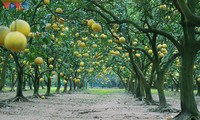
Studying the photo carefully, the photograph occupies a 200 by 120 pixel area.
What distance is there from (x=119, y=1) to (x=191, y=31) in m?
3.37

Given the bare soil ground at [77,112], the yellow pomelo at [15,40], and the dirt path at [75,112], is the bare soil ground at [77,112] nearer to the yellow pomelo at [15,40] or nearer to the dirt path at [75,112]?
the dirt path at [75,112]

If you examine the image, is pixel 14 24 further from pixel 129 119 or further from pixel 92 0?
pixel 129 119

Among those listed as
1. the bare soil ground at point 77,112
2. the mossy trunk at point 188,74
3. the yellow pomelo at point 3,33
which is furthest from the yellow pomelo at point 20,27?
the bare soil ground at point 77,112

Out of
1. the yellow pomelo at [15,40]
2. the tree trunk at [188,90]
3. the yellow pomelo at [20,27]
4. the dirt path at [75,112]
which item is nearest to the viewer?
the yellow pomelo at [15,40]

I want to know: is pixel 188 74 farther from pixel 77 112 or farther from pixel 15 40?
pixel 15 40

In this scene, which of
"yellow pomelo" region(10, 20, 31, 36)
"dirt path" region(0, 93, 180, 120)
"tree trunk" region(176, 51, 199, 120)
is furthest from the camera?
"dirt path" region(0, 93, 180, 120)

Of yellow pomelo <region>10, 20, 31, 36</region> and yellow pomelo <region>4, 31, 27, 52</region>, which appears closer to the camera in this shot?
yellow pomelo <region>4, 31, 27, 52</region>

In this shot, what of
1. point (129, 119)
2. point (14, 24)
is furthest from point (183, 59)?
point (14, 24)

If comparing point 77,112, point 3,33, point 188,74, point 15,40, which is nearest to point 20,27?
point 3,33

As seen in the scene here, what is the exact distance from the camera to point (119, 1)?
34.8 feet

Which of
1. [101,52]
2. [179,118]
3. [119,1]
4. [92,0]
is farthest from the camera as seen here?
[101,52]

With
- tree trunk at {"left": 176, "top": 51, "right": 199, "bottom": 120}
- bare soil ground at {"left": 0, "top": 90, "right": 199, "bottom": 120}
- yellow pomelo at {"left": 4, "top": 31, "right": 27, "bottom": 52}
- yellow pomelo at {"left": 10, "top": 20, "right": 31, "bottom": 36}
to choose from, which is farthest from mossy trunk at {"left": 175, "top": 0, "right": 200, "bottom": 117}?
yellow pomelo at {"left": 4, "top": 31, "right": 27, "bottom": 52}

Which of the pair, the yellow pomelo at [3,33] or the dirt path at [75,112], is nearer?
the yellow pomelo at [3,33]

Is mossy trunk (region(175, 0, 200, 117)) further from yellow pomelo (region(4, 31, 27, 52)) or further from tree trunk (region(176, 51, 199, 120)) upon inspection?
yellow pomelo (region(4, 31, 27, 52))
